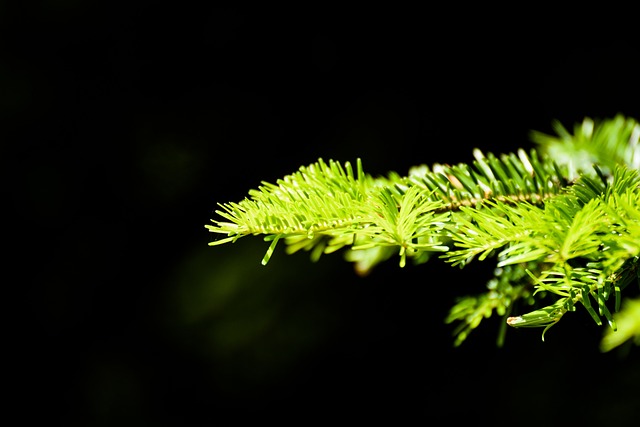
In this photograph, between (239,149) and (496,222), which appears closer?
(496,222)

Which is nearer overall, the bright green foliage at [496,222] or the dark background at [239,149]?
the bright green foliage at [496,222]

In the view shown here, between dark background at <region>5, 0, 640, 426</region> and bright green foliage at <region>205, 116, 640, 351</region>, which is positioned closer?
bright green foliage at <region>205, 116, 640, 351</region>

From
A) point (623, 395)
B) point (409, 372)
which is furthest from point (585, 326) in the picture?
point (409, 372)

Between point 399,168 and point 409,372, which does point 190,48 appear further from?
point 409,372

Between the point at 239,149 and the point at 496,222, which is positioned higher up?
the point at 239,149
